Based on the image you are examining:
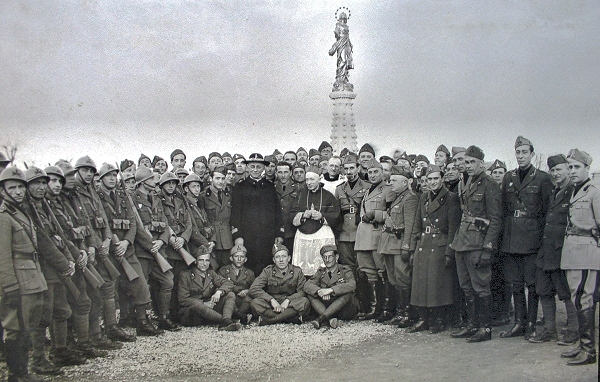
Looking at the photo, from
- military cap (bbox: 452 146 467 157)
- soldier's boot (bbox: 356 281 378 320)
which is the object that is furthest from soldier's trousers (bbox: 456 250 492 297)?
soldier's boot (bbox: 356 281 378 320)

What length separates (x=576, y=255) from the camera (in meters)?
4.66

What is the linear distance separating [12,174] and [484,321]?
13.7 feet

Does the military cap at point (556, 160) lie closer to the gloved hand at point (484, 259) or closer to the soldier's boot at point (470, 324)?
the gloved hand at point (484, 259)

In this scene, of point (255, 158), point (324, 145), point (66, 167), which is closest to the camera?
point (66, 167)

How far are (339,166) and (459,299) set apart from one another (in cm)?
219

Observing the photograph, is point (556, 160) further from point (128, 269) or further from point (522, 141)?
point (128, 269)

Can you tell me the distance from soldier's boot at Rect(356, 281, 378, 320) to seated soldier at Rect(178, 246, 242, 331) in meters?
1.41

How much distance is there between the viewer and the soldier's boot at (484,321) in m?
5.23

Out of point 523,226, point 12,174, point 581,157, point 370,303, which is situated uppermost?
point 581,157

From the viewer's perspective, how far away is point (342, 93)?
23.4 feet

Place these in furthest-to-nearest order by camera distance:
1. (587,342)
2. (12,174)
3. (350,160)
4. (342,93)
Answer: (342,93) → (350,160) → (587,342) → (12,174)


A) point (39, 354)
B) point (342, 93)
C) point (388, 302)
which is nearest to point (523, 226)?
point (388, 302)

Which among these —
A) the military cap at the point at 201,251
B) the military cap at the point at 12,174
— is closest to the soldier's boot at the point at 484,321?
the military cap at the point at 201,251

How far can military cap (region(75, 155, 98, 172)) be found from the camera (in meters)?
5.03
